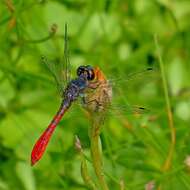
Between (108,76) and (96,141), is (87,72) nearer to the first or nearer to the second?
(96,141)

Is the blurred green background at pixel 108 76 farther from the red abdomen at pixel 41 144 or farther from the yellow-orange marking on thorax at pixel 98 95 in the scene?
the yellow-orange marking on thorax at pixel 98 95

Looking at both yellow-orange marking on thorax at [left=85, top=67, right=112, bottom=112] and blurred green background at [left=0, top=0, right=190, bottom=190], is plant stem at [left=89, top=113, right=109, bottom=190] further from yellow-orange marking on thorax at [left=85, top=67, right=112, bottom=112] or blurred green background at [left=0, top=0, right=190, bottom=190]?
blurred green background at [left=0, top=0, right=190, bottom=190]

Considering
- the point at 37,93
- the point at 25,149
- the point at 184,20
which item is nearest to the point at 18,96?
the point at 37,93

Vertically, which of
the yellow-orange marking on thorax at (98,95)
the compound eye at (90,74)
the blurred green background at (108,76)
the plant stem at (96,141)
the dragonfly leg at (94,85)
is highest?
the blurred green background at (108,76)

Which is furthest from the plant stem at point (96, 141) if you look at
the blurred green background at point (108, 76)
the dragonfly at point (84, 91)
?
the blurred green background at point (108, 76)

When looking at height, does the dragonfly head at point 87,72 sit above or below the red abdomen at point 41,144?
above

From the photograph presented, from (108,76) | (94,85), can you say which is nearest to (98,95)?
(94,85)

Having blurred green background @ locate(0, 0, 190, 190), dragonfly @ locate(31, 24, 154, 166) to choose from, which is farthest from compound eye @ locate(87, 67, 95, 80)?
blurred green background @ locate(0, 0, 190, 190)

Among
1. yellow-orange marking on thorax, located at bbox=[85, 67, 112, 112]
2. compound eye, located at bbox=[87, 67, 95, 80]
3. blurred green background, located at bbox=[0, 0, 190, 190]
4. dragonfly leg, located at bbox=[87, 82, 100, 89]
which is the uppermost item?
blurred green background, located at bbox=[0, 0, 190, 190]

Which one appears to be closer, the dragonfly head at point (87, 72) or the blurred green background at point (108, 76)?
the dragonfly head at point (87, 72)
